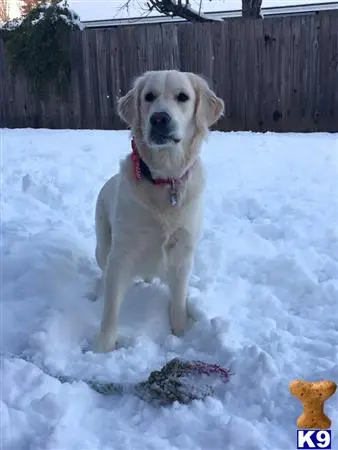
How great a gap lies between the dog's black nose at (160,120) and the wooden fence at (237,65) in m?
5.87

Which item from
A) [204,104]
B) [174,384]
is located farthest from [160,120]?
[174,384]

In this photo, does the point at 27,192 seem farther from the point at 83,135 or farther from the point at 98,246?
the point at 83,135

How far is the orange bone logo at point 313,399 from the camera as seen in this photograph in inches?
71.6

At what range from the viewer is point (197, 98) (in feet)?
9.07

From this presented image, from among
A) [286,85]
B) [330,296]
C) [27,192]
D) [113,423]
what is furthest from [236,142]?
[113,423]

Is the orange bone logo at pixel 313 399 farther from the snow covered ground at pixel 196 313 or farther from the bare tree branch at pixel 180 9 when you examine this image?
the bare tree branch at pixel 180 9

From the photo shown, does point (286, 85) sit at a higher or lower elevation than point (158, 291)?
higher

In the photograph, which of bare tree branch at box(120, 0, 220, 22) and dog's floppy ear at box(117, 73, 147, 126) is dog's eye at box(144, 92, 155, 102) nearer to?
dog's floppy ear at box(117, 73, 147, 126)

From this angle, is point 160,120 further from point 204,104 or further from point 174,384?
point 174,384

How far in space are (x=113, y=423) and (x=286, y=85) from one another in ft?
22.7

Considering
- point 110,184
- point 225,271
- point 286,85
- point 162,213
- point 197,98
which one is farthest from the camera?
point 286,85

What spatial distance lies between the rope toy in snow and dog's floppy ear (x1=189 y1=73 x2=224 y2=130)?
125cm

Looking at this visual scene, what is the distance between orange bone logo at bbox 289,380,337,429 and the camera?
182 cm

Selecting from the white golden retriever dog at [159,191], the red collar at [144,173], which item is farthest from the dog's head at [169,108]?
the red collar at [144,173]
